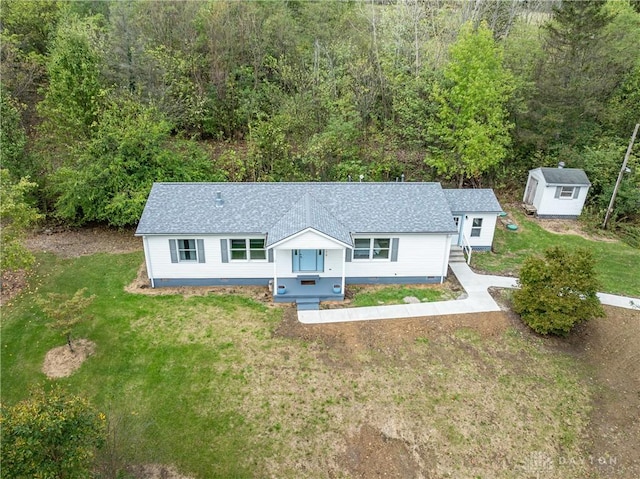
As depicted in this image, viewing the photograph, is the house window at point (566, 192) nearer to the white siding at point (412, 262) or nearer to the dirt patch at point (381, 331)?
the white siding at point (412, 262)

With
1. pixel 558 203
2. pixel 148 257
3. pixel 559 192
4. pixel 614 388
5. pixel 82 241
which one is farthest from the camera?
pixel 558 203

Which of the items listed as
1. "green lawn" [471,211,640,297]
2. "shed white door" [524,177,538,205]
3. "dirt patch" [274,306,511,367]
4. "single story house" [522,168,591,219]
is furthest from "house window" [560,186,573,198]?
"dirt patch" [274,306,511,367]

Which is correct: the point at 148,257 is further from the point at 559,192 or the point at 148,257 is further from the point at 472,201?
the point at 559,192

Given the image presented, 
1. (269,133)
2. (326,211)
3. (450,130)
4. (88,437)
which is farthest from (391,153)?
(88,437)

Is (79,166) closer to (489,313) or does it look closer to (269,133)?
(269,133)

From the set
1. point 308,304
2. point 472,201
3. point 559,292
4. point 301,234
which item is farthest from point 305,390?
point 472,201

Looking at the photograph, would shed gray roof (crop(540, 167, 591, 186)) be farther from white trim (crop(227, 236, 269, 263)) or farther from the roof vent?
the roof vent
